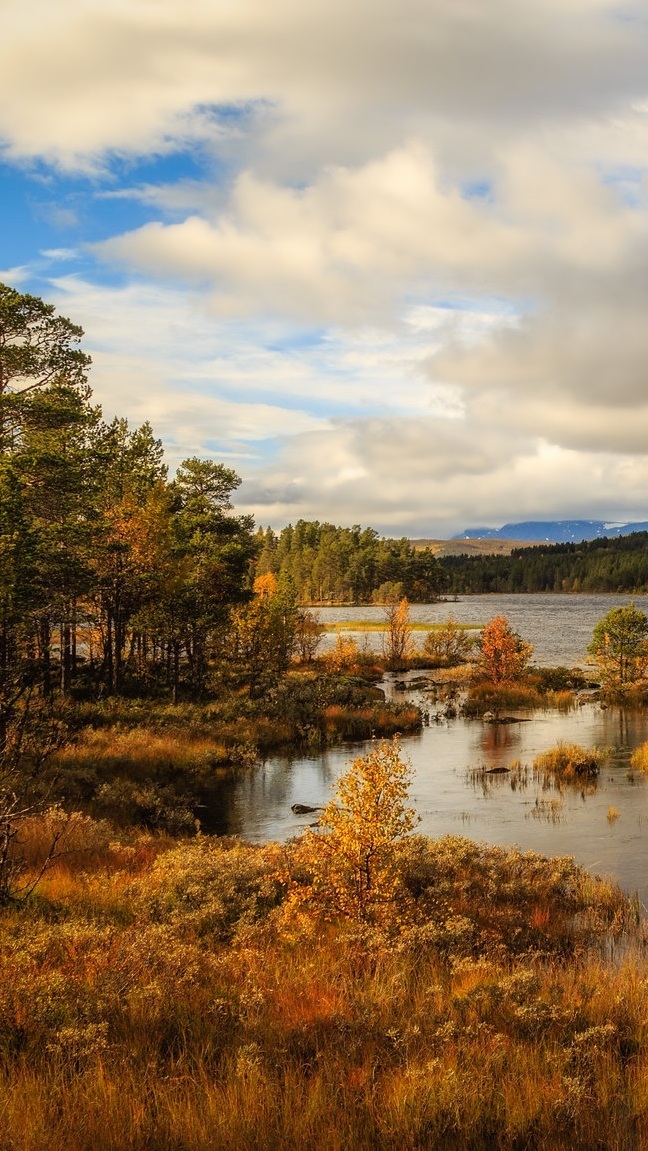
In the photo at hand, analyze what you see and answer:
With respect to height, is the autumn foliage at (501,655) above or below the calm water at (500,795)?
above

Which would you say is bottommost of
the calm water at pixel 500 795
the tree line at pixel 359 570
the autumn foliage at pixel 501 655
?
the calm water at pixel 500 795

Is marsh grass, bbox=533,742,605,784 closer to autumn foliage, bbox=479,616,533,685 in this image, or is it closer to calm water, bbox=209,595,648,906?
calm water, bbox=209,595,648,906

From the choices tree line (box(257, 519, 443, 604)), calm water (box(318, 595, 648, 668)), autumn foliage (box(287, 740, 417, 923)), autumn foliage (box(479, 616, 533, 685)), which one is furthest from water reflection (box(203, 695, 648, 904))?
tree line (box(257, 519, 443, 604))

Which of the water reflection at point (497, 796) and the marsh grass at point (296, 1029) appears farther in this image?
the water reflection at point (497, 796)

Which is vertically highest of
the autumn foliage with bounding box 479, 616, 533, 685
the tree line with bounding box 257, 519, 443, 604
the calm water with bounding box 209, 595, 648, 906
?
the tree line with bounding box 257, 519, 443, 604

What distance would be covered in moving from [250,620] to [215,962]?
108 feet

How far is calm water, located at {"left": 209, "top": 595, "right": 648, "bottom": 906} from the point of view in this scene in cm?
1886

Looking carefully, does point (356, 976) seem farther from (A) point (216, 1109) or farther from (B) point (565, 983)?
(A) point (216, 1109)

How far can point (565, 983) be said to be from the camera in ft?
28.6

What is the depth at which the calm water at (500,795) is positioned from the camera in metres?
18.9

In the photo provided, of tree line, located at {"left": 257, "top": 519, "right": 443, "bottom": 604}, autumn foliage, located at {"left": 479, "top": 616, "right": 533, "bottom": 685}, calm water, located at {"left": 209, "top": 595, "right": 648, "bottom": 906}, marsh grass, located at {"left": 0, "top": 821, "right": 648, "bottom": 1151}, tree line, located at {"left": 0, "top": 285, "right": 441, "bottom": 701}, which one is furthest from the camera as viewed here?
tree line, located at {"left": 257, "top": 519, "right": 443, "bottom": 604}

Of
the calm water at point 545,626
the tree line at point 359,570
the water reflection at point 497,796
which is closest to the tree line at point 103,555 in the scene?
the water reflection at point 497,796

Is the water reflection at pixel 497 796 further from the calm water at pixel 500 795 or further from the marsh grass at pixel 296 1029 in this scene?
the marsh grass at pixel 296 1029

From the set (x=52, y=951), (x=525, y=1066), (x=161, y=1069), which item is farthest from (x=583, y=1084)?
(x=52, y=951)
